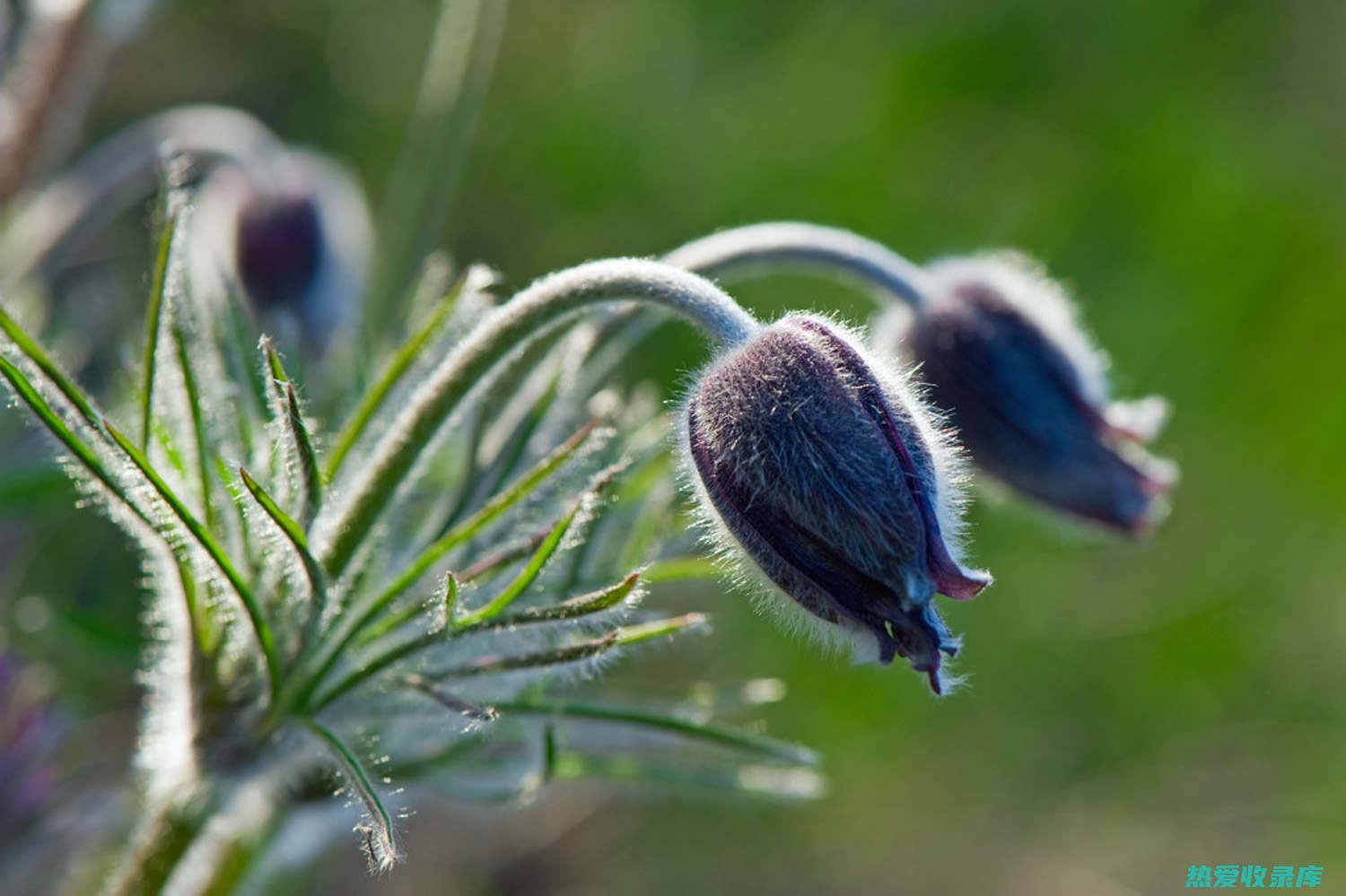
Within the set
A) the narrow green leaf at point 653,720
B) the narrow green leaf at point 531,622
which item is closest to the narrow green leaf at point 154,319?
the narrow green leaf at point 531,622

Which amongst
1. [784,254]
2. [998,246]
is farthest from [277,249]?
[998,246]

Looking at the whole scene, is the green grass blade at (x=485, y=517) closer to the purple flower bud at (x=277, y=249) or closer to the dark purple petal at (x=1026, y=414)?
the dark purple petal at (x=1026, y=414)

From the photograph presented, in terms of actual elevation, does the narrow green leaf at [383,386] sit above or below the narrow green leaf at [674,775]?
above

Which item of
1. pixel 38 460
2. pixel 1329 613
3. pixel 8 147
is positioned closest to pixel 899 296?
Result: pixel 38 460

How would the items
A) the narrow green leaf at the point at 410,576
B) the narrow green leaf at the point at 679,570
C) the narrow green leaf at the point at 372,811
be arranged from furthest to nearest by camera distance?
1. the narrow green leaf at the point at 679,570
2. the narrow green leaf at the point at 410,576
3. the narrow green leaf at the point at 372,811

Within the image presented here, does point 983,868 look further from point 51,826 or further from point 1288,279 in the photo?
point 51,826

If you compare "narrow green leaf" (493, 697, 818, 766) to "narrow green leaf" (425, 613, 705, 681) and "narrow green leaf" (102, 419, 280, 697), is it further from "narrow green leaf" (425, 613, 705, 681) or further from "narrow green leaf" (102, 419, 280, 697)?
"narrow green leaf" (102, 419, 280, 697)
